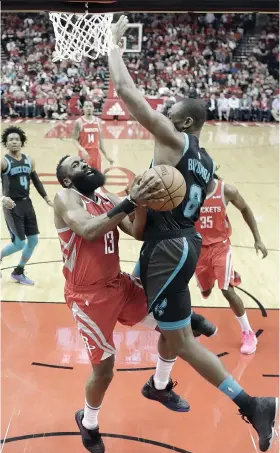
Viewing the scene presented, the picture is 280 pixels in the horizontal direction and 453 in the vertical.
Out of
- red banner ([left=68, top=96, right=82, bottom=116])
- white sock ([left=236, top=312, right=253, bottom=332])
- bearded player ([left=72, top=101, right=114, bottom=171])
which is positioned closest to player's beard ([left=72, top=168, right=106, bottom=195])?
white sock ([left=236, top=312, right=253, bottom=332])

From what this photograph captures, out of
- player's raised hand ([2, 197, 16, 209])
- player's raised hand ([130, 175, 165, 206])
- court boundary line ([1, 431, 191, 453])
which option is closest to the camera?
player's raised hand ([130, 175, 165, 206])

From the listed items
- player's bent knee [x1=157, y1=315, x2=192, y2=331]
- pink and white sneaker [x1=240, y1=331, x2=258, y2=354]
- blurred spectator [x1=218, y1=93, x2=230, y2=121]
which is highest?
blurred spectator [x1=218, y1=93, x2=230, y2=121]

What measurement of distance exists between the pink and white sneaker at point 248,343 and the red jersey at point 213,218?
35.2 inches

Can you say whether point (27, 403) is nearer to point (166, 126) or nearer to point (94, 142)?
point (166, 126)

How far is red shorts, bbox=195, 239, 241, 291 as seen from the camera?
442cm

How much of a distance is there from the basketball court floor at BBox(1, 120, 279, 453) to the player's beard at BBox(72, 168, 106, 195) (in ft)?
5.45

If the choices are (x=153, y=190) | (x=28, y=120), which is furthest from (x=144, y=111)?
(x=28, y=120)

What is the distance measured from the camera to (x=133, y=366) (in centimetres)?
436

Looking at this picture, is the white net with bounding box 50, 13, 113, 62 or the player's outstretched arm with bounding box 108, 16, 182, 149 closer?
the player's outstretched arm with bounding box 108, 16, 182, 149

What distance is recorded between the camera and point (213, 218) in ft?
15.0

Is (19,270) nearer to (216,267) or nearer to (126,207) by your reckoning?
(216,267)

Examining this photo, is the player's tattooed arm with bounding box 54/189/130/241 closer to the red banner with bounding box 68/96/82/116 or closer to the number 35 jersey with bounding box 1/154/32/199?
the number 35 jersey with bounding box 1/154/32/199

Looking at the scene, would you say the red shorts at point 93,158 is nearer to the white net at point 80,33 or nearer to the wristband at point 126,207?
the white net at point 80,33

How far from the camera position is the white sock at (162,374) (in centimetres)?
348
